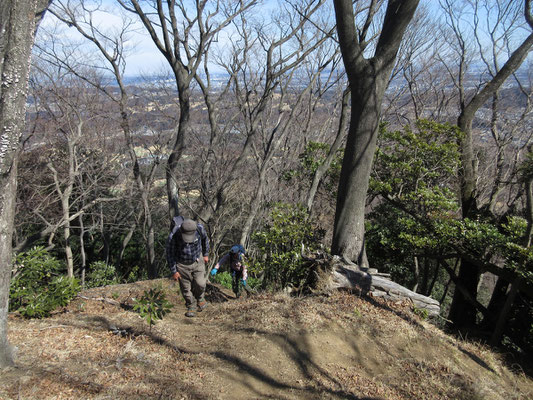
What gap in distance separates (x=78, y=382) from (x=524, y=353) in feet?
25.4

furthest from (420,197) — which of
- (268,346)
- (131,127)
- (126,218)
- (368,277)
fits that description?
(126,218)

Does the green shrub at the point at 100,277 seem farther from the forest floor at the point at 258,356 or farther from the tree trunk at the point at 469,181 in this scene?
the tree trunk at the point at 469,181

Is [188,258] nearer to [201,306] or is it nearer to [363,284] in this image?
[201,306]

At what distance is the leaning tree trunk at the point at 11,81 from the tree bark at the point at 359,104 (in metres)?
4.27

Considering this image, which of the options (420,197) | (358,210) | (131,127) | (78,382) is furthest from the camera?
(131,127)

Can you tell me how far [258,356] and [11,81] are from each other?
346 centimetres

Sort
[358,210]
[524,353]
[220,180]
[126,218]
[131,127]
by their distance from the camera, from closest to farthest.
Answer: [358,210], [524,353], [220,180], [131,127], [126,218]

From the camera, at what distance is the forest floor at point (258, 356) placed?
132 inches

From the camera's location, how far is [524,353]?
22.8 feet

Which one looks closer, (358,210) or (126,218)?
(358,210)

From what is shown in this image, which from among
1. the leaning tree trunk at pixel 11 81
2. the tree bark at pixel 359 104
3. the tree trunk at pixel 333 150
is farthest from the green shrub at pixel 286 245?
the leaning tree trunk at pixel 11 81

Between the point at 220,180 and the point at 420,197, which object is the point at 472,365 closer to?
the point at 420,197

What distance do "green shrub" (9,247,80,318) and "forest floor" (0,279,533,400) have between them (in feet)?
0.64

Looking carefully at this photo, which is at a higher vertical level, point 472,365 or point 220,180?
point 220,180
